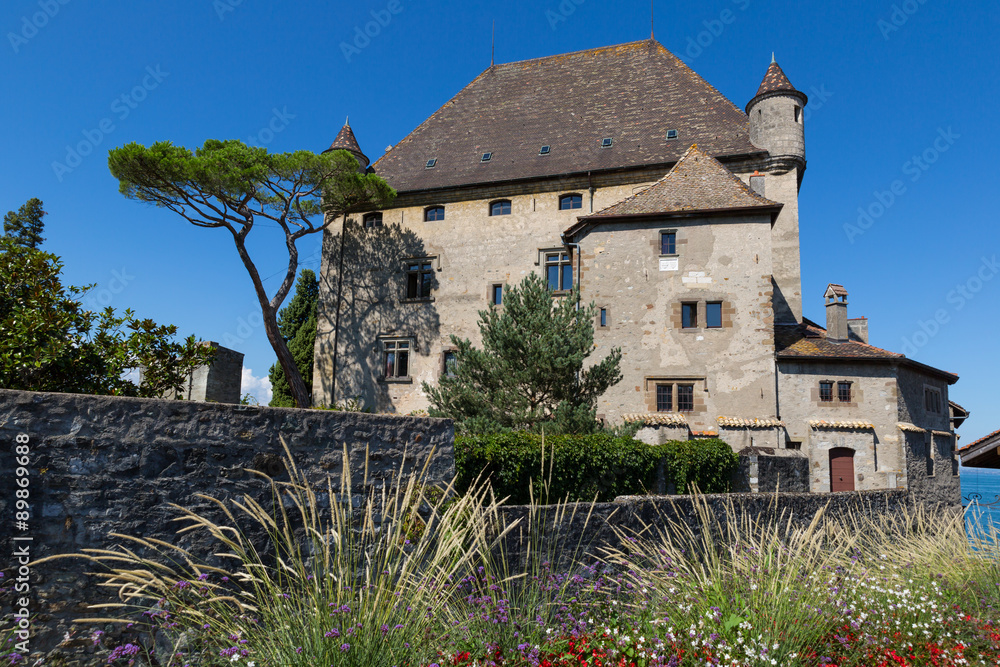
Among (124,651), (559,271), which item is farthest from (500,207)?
(124,651)

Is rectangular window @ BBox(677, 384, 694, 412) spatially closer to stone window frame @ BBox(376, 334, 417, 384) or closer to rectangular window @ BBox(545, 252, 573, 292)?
rectangular window @ BBox(545, 252, 573, 292)

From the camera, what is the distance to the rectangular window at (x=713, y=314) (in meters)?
16.9

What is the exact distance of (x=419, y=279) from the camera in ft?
75.6

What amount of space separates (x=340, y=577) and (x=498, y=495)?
512 cm

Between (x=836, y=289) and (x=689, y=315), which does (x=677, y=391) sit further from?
(x=836, y=289)

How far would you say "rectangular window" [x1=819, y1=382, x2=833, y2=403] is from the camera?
16.3 metres

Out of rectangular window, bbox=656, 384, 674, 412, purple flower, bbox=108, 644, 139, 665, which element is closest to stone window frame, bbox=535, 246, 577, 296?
rectangular window, bbox=656, 384, 674, 412

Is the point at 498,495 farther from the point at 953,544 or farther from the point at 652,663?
the point at 953,544

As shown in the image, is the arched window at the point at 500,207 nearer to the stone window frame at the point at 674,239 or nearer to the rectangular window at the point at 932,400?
the stone window frame at the point at 674,239

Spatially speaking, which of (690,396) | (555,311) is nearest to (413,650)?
(555,311)

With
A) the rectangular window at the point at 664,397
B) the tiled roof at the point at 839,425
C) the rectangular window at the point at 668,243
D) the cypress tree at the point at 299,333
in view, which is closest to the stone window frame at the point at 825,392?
the tiled roof at the point at 839,425

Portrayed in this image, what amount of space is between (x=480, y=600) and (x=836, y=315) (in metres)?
17.0

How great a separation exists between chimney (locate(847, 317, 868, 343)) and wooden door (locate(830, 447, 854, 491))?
5.55 meters

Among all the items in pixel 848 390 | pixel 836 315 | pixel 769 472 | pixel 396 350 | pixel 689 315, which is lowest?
pixel 769 472
